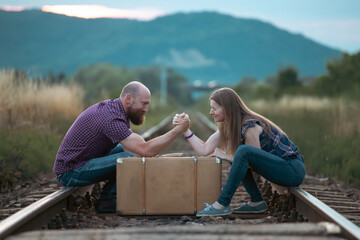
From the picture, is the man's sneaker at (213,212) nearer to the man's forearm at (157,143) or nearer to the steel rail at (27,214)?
the man's forearm at (157,143)

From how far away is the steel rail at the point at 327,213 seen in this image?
3.04m

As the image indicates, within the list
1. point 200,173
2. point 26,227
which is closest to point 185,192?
point 200,173

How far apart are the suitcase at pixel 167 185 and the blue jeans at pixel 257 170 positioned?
0.65 feet

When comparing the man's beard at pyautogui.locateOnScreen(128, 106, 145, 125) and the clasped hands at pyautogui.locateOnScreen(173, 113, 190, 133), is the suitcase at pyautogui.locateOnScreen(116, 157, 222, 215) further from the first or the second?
the man's beard at pyautogui.locateOnScreen(128, 106, 145, 125)

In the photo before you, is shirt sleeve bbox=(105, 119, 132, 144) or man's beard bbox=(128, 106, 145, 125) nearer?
shirt sleeve bbox=(105, 119, 132, 144)

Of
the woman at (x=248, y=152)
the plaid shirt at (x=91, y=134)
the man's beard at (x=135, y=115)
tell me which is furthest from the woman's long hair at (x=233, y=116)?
the plaid shirt at (x=91, y=134)

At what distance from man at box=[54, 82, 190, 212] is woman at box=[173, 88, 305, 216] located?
45cm

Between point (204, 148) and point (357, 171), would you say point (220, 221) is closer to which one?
point (204, 148)

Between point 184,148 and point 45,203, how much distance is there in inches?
306

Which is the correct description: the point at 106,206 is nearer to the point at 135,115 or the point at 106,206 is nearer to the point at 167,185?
the point at 167,185

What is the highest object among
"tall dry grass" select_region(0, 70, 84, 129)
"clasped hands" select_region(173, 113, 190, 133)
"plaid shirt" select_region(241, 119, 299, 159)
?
"tall dry grass" select_region(0, 70, 84, 129)

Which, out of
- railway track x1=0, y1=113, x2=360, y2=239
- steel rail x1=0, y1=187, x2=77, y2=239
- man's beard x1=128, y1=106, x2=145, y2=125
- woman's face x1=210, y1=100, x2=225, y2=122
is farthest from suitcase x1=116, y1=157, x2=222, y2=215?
man's beard x1=128, y1=106, x2=145, y2=125

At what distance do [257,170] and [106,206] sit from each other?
1392mm

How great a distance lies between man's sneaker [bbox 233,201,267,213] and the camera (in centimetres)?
452
